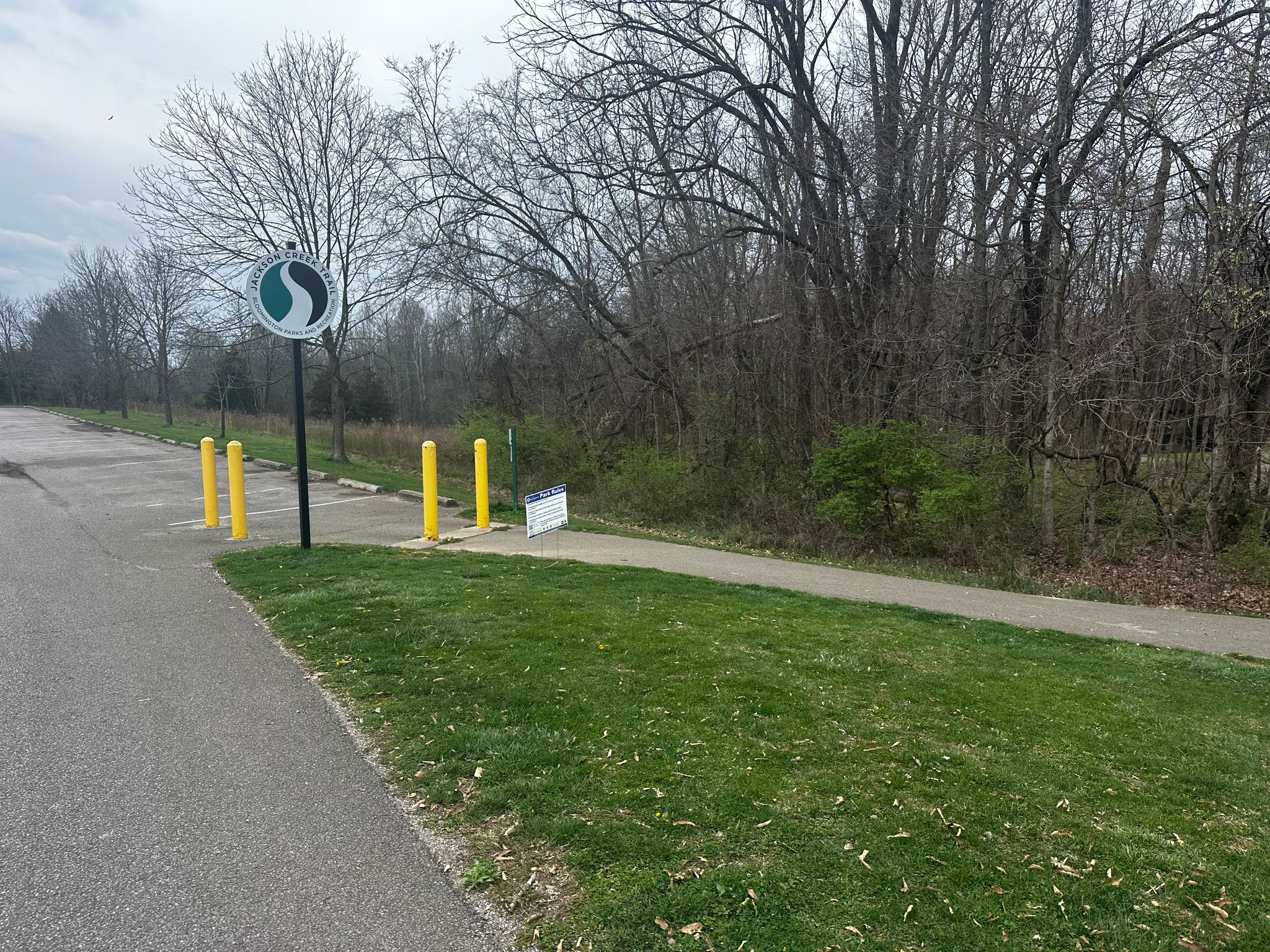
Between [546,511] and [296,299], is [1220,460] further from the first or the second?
[296,299]

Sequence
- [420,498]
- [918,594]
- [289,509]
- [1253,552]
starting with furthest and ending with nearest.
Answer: [420,498] < [289,509] < [1253,552] < [918,594]

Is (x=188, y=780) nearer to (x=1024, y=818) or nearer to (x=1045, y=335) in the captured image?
(x=1024, y=818)

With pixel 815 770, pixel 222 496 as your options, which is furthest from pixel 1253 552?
pixel 222 496

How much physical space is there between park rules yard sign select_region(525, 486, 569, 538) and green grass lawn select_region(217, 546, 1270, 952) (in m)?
1.93

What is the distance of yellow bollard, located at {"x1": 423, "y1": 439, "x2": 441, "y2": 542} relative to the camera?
399 inches

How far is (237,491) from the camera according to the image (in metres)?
9.91

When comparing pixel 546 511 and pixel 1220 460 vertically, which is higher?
pixel 1220 460

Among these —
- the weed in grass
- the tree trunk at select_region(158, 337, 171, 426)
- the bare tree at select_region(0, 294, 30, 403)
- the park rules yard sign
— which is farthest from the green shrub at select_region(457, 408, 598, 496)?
the bare tree at select_region(0, 294, 30, 403)

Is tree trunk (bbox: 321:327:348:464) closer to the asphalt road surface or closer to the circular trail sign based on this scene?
the circular trail sign

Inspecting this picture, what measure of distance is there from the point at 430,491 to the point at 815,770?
A: 7.52 m

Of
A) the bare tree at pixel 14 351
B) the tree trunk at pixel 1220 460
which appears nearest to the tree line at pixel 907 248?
the tree trunk at pixel 1220 460

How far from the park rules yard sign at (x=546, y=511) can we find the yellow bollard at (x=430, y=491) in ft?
6.34

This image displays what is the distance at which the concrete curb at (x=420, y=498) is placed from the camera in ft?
44.7

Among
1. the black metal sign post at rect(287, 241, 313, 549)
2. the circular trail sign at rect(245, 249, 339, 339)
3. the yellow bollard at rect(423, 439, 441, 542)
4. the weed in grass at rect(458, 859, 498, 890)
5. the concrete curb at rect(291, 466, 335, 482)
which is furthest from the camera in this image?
the concrete curb at rect(291, 466, 335, 482)
